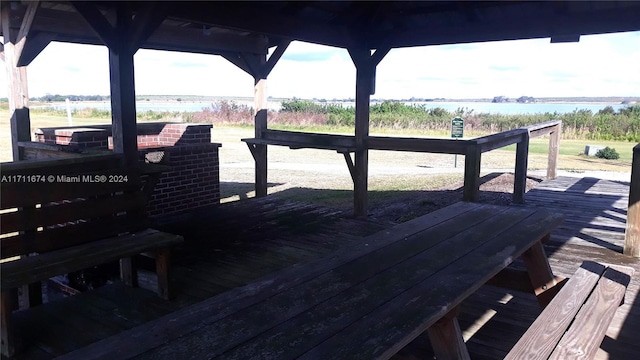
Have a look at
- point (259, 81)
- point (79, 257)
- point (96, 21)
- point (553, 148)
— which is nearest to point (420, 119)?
point (553, 148)

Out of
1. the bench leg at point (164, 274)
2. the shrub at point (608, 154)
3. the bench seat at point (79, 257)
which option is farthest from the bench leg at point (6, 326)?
the shrub at point (608, 154)

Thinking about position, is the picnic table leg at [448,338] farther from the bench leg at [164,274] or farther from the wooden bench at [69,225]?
the bench leg at [164,274]

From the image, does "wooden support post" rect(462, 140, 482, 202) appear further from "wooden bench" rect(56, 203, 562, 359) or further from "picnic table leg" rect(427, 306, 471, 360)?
"picnic table leg" rect(427, 306, 471, 360)

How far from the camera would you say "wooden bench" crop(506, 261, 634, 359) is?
6.98 feet

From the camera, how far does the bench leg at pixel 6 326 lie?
294 cm

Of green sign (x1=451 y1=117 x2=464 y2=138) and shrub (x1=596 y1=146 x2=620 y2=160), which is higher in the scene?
green sign (x1=451 y1=117 x2=464 y2=138)

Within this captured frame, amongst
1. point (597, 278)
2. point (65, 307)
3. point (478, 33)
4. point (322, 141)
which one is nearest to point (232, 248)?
point (65, 307)

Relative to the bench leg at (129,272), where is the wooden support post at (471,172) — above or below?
above

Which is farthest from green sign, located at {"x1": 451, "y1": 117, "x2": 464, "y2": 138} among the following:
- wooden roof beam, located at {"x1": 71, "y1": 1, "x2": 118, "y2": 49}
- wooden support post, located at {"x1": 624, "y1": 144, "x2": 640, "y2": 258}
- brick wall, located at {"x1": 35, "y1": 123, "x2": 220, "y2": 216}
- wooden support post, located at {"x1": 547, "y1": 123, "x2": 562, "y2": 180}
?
wooden roof beam, located at {"x1": 71, "y1": 1, "x2": 118, "y2": 49}

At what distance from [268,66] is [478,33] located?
318cm

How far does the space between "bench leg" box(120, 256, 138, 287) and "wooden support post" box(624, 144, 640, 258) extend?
4.36 meters

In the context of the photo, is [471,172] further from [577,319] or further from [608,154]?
[608,154]

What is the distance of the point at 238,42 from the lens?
24.3 feet

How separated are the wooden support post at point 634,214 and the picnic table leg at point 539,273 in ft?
5.63
